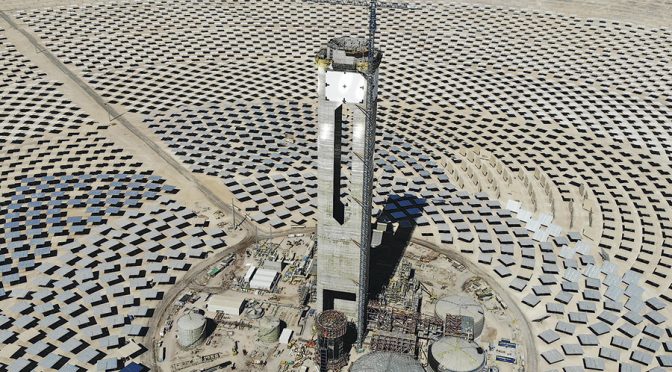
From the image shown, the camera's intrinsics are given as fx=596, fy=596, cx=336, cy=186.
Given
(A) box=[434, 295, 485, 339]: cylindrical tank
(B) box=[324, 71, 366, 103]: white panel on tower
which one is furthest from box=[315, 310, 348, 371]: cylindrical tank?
(B) box=[324, 71, 366, 103]: white panel on tower

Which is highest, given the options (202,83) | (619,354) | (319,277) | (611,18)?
(611,18)

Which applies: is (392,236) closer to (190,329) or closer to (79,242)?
(190,329)

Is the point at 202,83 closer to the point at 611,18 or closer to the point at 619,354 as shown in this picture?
the point at 619,354

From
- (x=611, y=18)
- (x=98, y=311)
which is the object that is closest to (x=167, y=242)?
(x=98, y=311)

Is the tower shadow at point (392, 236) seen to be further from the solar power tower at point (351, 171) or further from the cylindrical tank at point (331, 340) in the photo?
the cylindrical tank at point (331, 340)

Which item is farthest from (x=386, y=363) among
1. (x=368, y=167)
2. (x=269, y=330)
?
(x=368, y=167)

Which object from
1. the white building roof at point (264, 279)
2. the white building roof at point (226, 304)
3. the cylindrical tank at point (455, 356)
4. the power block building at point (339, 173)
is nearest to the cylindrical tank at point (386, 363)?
the cylindrical tank at point (455, 356)
